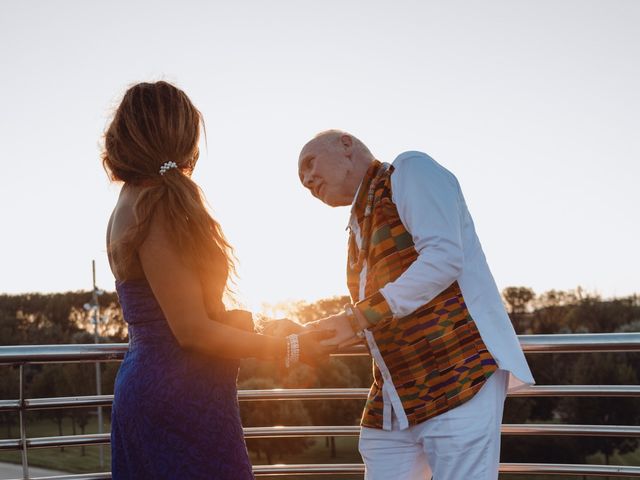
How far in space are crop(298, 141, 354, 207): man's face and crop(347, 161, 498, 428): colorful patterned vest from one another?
0.62 ft

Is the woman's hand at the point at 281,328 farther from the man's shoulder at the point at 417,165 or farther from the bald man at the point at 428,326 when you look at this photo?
the man's shoulder at the point at 417,165

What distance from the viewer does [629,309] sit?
3844cm

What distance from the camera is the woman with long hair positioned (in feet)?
6.95

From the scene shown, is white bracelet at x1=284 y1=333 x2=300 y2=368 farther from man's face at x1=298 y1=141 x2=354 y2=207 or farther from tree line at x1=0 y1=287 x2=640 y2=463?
tree line at x1=0 y1=287 x2=640 y2=463

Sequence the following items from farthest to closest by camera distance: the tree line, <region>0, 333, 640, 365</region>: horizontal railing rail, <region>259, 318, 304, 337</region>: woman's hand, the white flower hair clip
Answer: the tree line → <region>0, 333, 640, 365</region>: horizontal railing rail → <region>259, 318, 304, 337</region>: woman's hand → the white flower hair clip

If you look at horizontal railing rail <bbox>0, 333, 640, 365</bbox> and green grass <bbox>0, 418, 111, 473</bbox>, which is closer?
horizontal railing rail <bbox>0, 333, 640, 365</bbox>

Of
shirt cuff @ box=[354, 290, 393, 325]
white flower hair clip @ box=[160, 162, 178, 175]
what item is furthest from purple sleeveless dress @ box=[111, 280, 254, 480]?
shirt cuff @ box=[354, 290, 393, 325]

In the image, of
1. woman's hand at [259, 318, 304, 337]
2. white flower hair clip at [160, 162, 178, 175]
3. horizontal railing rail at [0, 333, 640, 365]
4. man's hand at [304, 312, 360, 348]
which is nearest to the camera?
white flower hair clip at [160, 162, 178, 175]

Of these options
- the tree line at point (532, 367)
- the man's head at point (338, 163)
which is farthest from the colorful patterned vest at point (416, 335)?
the tree line at point (532, 367)

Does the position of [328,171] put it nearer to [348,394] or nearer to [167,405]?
[167,405]

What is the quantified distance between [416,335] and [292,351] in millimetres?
424

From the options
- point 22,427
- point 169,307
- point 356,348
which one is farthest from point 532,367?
point 169,307

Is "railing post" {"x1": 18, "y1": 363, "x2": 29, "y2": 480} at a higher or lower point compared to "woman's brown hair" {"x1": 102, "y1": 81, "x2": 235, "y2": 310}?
lower

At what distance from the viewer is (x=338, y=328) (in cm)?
241
